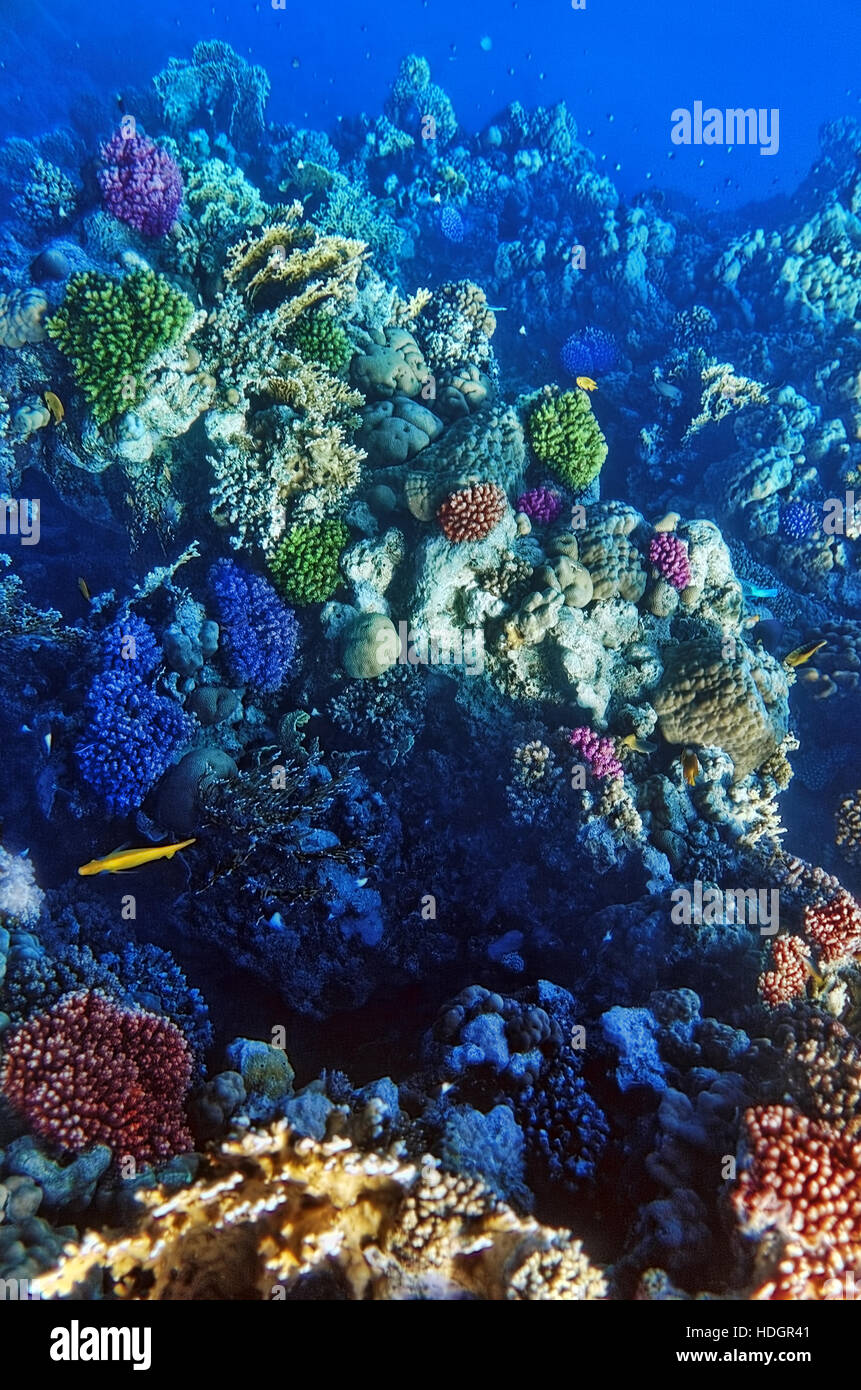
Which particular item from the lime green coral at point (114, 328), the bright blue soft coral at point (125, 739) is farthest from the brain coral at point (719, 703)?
the lime green coral at point (114, 328)

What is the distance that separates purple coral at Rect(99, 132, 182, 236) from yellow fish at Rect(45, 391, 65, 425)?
2.23 metres

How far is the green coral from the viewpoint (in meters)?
6.45

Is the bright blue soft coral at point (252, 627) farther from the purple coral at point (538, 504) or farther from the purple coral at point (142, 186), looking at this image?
the purple coral at point (142, 186)

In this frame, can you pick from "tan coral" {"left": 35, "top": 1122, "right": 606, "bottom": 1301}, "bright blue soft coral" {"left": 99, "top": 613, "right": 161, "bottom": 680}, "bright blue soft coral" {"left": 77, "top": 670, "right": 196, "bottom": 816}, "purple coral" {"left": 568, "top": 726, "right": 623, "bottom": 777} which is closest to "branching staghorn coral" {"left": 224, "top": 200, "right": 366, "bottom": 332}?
"bright blue soft coral" {"left": 99, "top": 613, "right": 161, "bottom": 680}

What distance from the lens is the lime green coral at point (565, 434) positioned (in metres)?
6.60

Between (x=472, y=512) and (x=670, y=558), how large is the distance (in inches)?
83.1

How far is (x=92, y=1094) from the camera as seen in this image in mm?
3637

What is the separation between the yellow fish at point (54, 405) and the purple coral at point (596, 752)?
5840mm

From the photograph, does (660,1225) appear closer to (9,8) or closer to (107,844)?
(107,844)

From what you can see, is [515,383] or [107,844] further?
[515,383]

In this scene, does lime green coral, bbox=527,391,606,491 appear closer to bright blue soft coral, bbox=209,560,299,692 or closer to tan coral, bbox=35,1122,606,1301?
bright blue soft coral, bbox=209,560,299,692

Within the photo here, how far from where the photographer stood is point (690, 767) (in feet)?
19.3

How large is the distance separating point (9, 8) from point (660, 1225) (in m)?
41.1
